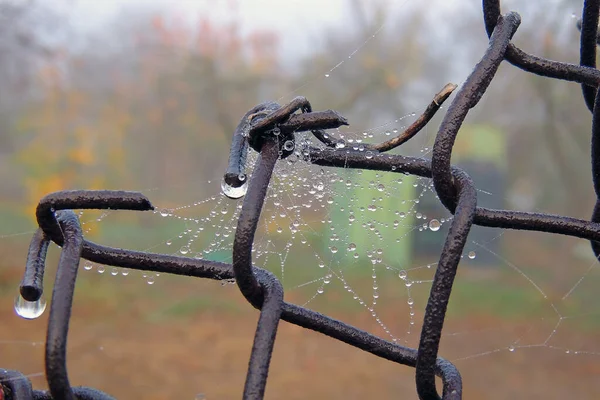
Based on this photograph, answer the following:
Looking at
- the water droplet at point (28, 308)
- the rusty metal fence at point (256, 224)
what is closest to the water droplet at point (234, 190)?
the rusty metal fence at point (256, 224)

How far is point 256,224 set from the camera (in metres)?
0.30

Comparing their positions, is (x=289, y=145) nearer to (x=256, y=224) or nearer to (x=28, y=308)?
(x=256, y=224)

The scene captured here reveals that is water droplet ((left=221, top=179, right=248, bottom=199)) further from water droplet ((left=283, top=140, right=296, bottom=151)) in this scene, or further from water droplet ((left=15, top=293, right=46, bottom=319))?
water droplet ((left=15, top=293, right=46, bottom=319))

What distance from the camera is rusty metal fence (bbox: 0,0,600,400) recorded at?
0.95ft

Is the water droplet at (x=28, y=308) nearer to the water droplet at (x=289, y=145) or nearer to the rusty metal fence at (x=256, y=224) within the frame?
the rusty metal fence at (x=256, y=224)

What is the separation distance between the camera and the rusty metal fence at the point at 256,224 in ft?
0.95

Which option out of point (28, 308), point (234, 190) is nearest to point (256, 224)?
point (234, 190)

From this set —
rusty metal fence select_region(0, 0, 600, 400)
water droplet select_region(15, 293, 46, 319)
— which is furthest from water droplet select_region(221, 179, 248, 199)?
water droplet select_region(15, 293, 46, 319)

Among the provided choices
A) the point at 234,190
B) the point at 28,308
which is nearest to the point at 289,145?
the point at 234,190

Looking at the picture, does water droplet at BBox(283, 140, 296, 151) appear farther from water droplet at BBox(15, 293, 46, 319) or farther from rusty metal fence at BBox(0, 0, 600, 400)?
water droplet at BBox(15, 293, 46, 319)

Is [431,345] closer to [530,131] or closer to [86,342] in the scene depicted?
[86,342]

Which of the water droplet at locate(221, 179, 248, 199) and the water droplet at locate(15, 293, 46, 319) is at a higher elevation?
the water droplet at locate(221, 179, 248, 199)

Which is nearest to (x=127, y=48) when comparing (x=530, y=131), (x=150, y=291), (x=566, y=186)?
(x=150, y=291)

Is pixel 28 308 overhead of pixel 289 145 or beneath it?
beneath
